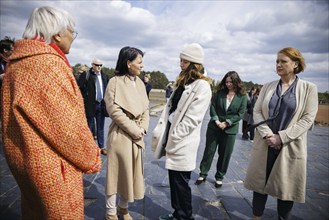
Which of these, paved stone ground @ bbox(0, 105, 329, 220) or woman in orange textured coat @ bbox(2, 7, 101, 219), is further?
paved stone ground @ bbox(0, 105, 329, 220)

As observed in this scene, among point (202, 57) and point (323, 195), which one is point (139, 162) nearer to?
point (202, 57)

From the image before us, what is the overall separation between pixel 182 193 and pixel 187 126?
803 mm

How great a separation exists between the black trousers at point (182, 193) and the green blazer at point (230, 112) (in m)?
1.72

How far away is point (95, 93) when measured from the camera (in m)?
5.36

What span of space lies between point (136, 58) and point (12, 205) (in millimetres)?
2507

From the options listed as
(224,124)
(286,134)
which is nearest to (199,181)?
(224,124)

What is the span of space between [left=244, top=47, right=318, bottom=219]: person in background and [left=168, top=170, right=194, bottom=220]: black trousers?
0.83 m

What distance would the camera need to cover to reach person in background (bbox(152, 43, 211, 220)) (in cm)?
243

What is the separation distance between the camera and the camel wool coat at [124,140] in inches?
96.9

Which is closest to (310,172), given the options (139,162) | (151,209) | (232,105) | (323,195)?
(323,195)

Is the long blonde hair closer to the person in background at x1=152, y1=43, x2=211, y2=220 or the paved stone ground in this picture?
the person in background at x1=152, y1=43, x2=211, y2=220

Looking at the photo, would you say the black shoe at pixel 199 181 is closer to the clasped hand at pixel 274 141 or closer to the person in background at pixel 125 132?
the person in background at pixel 125 132

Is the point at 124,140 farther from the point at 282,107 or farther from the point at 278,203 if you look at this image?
the point at 278,203

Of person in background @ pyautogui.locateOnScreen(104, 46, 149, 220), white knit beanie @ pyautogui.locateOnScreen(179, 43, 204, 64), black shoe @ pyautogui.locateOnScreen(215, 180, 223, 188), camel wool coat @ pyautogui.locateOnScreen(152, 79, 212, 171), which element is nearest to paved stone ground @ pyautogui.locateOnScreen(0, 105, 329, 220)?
black shoe @ pyautogui.locateOnScreen(215, 180, 223, 188)
